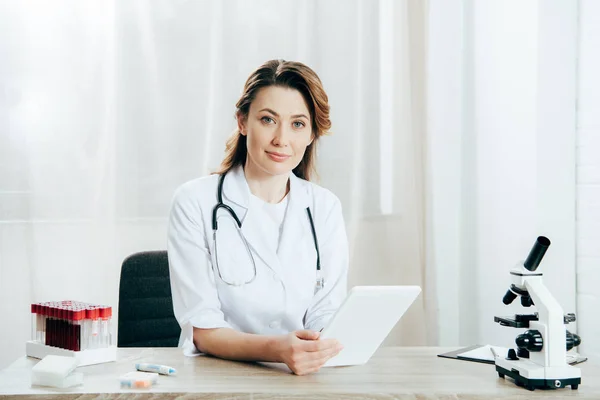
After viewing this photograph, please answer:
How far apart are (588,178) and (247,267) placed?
1.43 meters

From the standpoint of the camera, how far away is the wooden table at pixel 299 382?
1.37 meters

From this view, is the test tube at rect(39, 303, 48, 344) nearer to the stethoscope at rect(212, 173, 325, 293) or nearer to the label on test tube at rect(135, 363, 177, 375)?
the label on test tube at rect(135, 363, 177, 375)

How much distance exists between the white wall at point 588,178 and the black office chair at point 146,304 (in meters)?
1.48

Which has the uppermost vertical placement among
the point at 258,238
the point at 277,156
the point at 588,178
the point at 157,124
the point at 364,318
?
the point at 157,124

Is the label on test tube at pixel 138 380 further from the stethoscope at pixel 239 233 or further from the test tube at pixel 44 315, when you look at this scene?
the stethoscope at pixel 239 233

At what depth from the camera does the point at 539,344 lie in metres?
1.43

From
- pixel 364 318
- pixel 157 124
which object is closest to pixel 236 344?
pixel 364 318

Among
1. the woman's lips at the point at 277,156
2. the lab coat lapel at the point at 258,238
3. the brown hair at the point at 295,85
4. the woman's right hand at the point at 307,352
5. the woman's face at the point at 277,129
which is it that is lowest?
the woman's right hand at the point at 307,352

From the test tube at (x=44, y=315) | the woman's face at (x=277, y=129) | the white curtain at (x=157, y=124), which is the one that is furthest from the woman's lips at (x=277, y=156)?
the white curtain at (x=157, y=124)

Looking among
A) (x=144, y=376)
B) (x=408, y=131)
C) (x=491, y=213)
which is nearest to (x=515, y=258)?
(x=491, y=213)

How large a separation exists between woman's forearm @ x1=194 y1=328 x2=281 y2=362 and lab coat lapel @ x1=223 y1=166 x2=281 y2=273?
0.82 ft

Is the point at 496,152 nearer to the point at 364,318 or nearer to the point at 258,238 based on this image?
the point at 258,238

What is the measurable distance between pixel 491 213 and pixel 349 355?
1410mm

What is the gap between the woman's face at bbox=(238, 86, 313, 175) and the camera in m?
1.90
